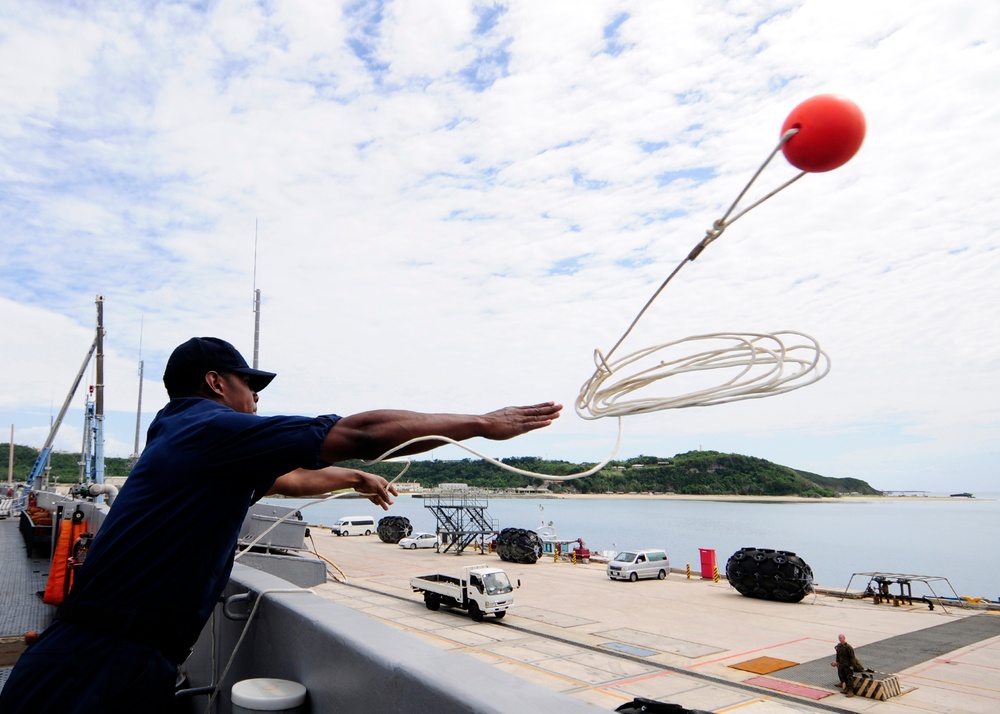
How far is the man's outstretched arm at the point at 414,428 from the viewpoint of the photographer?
66.4 inches

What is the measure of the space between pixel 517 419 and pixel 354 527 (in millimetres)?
61301

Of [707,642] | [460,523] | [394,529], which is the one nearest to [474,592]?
[707,642]

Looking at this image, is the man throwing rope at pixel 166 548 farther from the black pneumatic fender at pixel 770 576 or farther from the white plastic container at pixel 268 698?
the black pneumatic fender at pixel 770 576

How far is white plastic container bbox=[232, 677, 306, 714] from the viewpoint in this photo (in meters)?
2.07

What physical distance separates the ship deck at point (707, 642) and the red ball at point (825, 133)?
9.80 m

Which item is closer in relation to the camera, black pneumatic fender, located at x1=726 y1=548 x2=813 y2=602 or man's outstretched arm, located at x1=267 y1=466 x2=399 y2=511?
man's outstretched arm, located at x1=267 y1=466 x2=399 y2=511

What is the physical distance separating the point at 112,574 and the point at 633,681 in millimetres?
15567

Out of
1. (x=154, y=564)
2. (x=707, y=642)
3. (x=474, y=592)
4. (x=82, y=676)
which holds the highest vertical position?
(x=154, y=564)

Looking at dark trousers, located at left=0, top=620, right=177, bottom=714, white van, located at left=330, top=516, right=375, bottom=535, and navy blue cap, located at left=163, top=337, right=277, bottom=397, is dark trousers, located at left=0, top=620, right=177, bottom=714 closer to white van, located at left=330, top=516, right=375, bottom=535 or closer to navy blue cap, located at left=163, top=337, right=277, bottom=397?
navy blue cap, located at left=163, top=337, right=277, bottom=397

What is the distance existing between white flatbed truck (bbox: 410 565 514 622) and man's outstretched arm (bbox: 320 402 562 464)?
2059cm

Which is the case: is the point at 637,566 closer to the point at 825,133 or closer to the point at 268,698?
the point at 268,698

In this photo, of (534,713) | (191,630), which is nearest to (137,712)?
(191,630)

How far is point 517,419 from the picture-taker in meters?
2.06

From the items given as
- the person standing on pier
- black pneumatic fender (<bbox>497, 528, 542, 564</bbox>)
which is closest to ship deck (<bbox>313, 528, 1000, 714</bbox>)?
the person standing on pier
